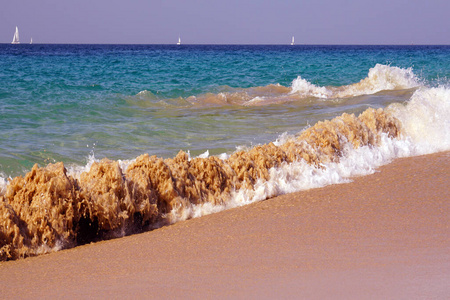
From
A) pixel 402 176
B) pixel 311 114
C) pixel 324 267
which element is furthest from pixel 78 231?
pixel 311 114

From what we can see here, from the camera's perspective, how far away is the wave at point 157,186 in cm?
325

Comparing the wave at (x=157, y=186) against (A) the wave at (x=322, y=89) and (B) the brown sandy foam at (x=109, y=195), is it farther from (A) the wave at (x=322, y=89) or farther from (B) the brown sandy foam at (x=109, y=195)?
(A) the wave at (x=322, y=89)

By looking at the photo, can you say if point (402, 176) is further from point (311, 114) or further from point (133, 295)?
point (311, 114)

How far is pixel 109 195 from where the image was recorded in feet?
11.5

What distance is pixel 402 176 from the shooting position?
4.82 meters

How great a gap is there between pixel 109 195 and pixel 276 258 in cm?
131

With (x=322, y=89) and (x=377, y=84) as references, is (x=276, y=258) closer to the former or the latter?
(x=322, y=89)

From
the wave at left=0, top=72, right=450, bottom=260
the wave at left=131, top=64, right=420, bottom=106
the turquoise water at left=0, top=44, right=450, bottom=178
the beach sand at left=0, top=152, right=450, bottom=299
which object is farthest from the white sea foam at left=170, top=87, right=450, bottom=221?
the wave at left=131, top=64, right=420, bottom=106

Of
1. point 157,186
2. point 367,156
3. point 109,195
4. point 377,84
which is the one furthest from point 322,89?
point 109,195

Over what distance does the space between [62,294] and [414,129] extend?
5.75m

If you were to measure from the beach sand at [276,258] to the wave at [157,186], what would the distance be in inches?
5.7

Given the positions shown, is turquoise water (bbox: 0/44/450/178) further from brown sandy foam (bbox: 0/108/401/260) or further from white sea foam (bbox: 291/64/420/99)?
brown sandy foam (bbox: 0/108/401/260)

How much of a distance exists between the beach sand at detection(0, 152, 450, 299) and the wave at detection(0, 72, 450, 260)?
15cm

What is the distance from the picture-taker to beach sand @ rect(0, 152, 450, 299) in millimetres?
2479
